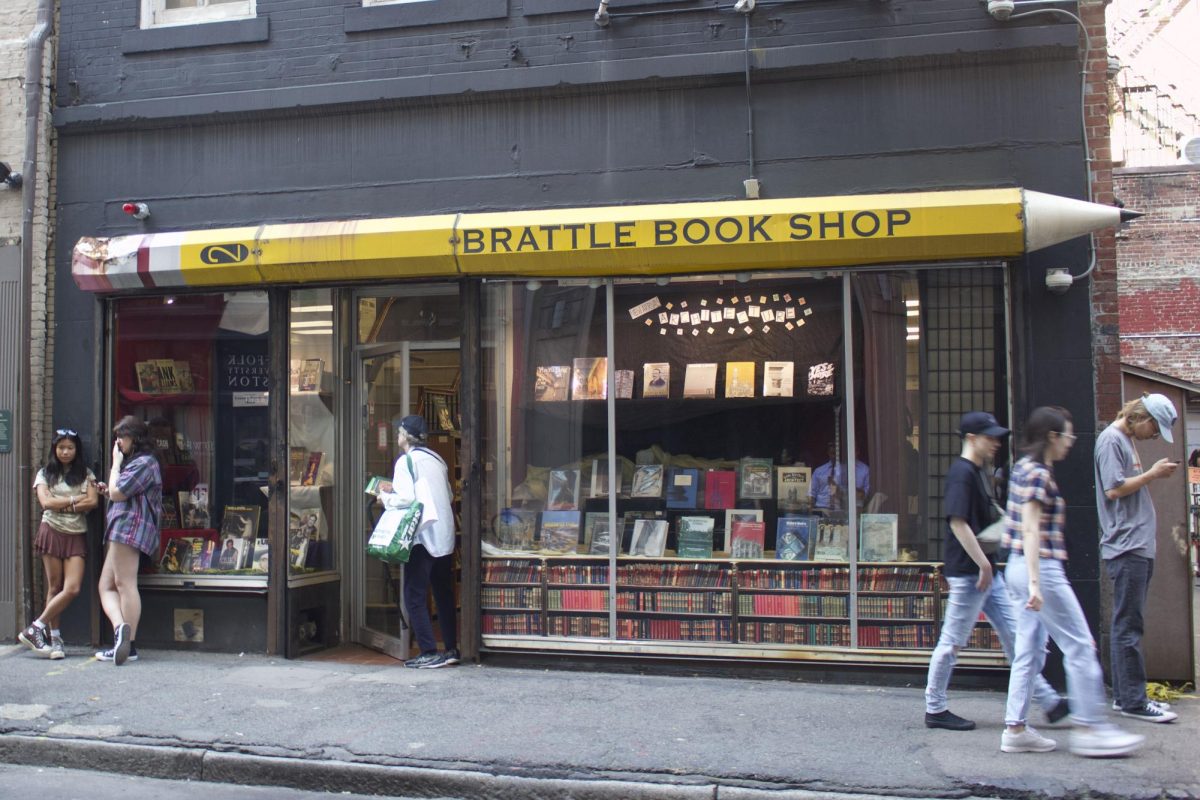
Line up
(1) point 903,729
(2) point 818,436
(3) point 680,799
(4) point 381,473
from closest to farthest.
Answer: (3) point 680,799 < (1) point 903,729 < (2) point 818,436 < (4) point 381,473

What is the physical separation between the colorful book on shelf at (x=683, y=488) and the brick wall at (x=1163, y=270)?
15.6 metres

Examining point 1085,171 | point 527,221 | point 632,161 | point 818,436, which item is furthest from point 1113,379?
point 527,221

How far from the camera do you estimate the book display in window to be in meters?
8.27

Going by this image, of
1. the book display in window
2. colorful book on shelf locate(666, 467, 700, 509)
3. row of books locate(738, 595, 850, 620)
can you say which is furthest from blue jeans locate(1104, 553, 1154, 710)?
the book display in window

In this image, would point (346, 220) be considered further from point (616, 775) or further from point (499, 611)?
point (616, 775)

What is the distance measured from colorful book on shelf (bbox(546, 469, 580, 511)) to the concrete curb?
2882mm

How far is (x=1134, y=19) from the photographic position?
2019cm

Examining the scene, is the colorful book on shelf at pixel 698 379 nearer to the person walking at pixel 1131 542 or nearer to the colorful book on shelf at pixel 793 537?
the colorful book on shelf at pixel 793 537

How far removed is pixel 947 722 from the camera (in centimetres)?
619

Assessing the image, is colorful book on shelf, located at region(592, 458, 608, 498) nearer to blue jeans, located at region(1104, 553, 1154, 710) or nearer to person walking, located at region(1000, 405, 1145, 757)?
person walking, located at region(1000, 405, 1145, 757)

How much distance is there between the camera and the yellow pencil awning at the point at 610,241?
7.04 metres

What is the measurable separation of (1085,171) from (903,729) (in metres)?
3.83

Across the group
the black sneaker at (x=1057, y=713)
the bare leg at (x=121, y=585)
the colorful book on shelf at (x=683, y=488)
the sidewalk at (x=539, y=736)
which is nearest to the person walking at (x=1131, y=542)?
the sidewalk at (x=539, y=736)

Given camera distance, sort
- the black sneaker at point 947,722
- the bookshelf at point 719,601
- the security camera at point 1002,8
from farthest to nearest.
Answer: the bookshelf at point 719,601 < the security camera at point 1002,8 < the black sneaker at point 947,722
